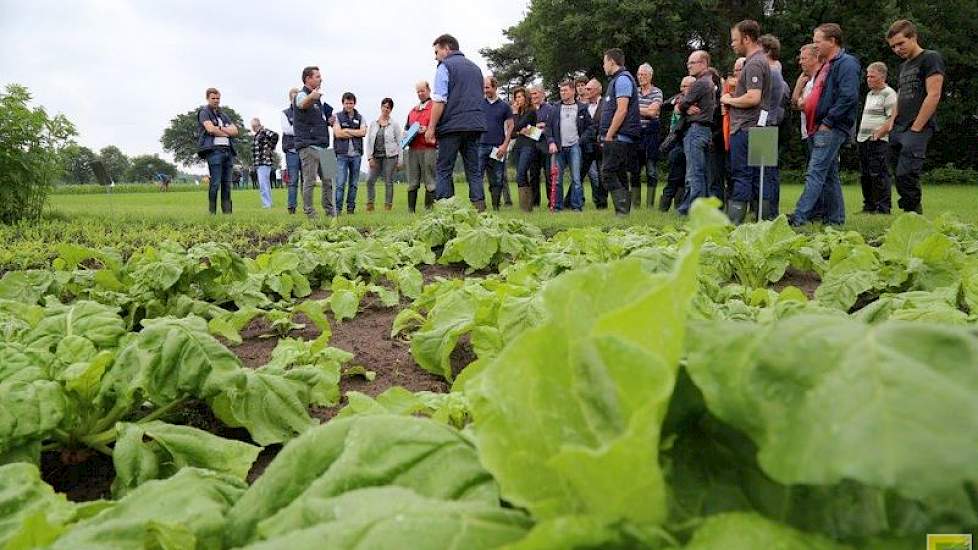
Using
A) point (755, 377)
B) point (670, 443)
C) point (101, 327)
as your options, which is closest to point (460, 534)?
point (670, 443)

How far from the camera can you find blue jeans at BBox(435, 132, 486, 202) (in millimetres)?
9312

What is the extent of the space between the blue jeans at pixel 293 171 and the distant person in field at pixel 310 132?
731 millimetres

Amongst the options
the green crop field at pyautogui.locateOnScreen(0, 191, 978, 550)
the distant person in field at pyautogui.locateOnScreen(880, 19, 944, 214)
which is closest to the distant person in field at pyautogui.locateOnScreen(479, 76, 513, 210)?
the distant person in field at pyautogui.locateOnScreen(880, 19, 944, 214)

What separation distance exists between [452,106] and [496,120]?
3471 mm

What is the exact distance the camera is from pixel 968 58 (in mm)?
34062

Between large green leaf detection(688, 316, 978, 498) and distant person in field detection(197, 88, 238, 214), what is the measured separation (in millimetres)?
11376

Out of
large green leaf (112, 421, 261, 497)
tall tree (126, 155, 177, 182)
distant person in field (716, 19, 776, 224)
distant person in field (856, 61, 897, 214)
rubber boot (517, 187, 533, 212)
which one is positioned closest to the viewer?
large green leaf (112, 421, 261, 497)

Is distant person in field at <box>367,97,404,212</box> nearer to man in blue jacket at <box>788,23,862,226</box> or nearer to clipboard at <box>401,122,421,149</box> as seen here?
clipboard at <box>401,122,421,149</box>

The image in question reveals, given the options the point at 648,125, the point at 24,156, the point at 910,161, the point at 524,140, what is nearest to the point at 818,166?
the point at 910,161

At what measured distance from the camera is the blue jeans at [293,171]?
11976mm

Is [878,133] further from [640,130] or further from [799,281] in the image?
[799,281]

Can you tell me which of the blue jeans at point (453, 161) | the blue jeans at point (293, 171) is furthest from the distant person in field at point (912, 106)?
the blue jeans at point (293, 171)

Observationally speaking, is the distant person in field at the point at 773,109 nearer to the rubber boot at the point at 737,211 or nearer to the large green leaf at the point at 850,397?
the rubber boot at the point at 737,211

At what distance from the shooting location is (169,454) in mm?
1891
